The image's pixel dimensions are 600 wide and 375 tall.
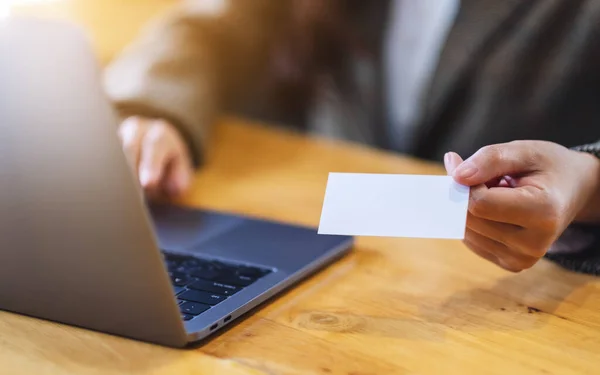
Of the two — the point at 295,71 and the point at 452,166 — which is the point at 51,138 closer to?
the point at 452,166

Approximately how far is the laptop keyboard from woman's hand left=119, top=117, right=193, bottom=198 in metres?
0.21

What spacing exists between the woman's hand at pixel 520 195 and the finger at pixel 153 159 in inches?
15.5

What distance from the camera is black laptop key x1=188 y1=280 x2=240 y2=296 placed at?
519 mm

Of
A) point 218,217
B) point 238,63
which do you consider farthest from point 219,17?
point 218,217

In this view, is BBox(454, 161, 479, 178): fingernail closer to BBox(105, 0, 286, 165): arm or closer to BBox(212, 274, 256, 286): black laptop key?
BBox(212, 274, 256, 286): black laptop key

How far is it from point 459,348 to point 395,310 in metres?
0.07

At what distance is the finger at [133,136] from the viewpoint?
817 mm

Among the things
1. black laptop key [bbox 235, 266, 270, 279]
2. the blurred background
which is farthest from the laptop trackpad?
the blurred background

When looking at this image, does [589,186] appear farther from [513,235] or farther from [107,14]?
[107,14]

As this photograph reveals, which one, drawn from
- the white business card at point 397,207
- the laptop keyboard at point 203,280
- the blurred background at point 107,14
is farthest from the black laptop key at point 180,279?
the blurred background at point 107,14

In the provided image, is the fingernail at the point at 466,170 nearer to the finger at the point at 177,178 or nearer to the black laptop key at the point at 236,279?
the black laptop key at the point at 236,279

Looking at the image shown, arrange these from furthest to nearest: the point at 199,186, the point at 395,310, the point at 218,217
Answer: the point at 199,186 < the point at 218,217 < the point at 395,310

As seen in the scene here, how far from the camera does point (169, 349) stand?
0.46m

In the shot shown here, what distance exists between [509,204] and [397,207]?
8cm
